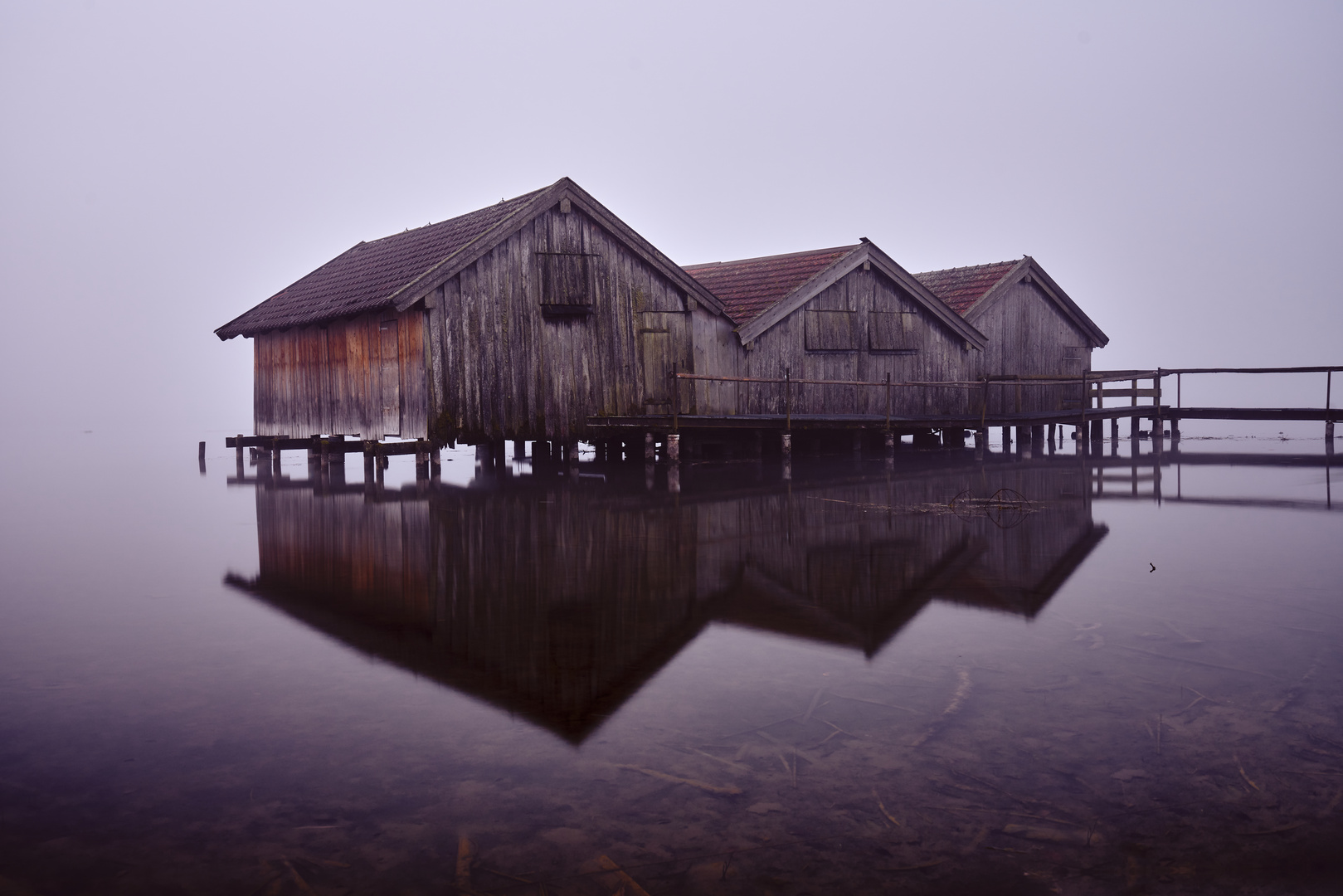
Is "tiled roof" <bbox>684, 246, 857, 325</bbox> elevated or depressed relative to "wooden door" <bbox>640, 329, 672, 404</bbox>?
elevated

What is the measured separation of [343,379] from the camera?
22.3 m

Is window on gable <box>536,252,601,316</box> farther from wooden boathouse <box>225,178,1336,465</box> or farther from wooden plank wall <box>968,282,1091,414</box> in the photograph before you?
wooden plank wall <box>968,282,1091,414</box>

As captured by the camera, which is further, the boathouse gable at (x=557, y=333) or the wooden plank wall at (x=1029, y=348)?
the wooden plank wall at (x=1029, y=348)

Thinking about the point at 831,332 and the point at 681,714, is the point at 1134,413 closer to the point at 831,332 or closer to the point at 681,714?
the point at 831,332

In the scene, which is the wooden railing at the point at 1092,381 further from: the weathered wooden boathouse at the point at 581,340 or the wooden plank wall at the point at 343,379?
the wooden plank wall at the point at 343,379

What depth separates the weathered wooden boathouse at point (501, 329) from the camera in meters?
20.2

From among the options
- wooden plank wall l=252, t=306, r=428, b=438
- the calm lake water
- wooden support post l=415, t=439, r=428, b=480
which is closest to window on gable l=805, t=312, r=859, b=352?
wooden plank wall l=252, t=306, r=428, b=438

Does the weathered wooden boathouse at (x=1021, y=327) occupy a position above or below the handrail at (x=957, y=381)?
above

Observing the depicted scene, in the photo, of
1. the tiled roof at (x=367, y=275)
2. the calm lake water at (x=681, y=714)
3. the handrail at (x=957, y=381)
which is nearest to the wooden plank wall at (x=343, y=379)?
the tiled roof at (x=367, y=275)

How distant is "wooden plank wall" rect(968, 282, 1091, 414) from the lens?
101ft

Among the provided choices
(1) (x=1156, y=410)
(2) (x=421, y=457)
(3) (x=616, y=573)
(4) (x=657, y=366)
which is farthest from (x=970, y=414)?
(3) (x=616, y=573)

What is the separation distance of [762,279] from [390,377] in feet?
34.2

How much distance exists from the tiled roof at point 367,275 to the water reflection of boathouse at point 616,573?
23.4 feet

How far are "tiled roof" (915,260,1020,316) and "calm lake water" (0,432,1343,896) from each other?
20000mm
